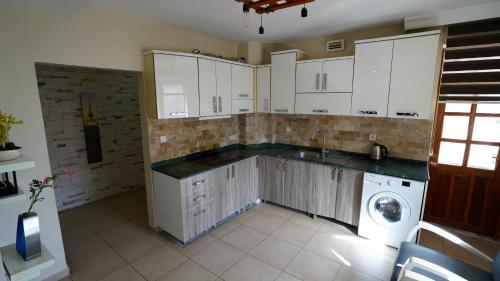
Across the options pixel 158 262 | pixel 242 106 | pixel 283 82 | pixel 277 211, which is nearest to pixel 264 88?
pixel 283 82

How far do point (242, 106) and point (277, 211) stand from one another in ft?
5.27

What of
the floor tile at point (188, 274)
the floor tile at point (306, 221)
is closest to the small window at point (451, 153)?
the floor tile at point (306, 221)

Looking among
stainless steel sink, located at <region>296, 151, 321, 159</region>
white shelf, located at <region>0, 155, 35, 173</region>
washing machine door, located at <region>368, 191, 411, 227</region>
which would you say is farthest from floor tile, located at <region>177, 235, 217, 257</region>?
washing machine door, located at <region>368, 191, 411, 227</region>

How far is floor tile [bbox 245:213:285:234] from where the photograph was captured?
2.99m

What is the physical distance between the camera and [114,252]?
8.32 ft

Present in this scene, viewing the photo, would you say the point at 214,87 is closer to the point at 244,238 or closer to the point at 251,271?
the point at 244,238

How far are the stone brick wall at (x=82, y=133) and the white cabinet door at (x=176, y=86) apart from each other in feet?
3.04

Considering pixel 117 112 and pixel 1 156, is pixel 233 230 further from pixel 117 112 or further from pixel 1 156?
pixel 117 112

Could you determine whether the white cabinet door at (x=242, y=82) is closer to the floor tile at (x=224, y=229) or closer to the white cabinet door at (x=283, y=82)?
the white cabinet door at (x=283, y=82)

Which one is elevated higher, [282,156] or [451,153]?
[451,153]

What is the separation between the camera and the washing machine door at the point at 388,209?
8.05 feet

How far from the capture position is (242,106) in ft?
11.2

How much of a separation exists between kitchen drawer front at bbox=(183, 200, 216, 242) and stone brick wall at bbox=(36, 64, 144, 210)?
1.98 metres

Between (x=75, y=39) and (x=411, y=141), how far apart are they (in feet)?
12.1
